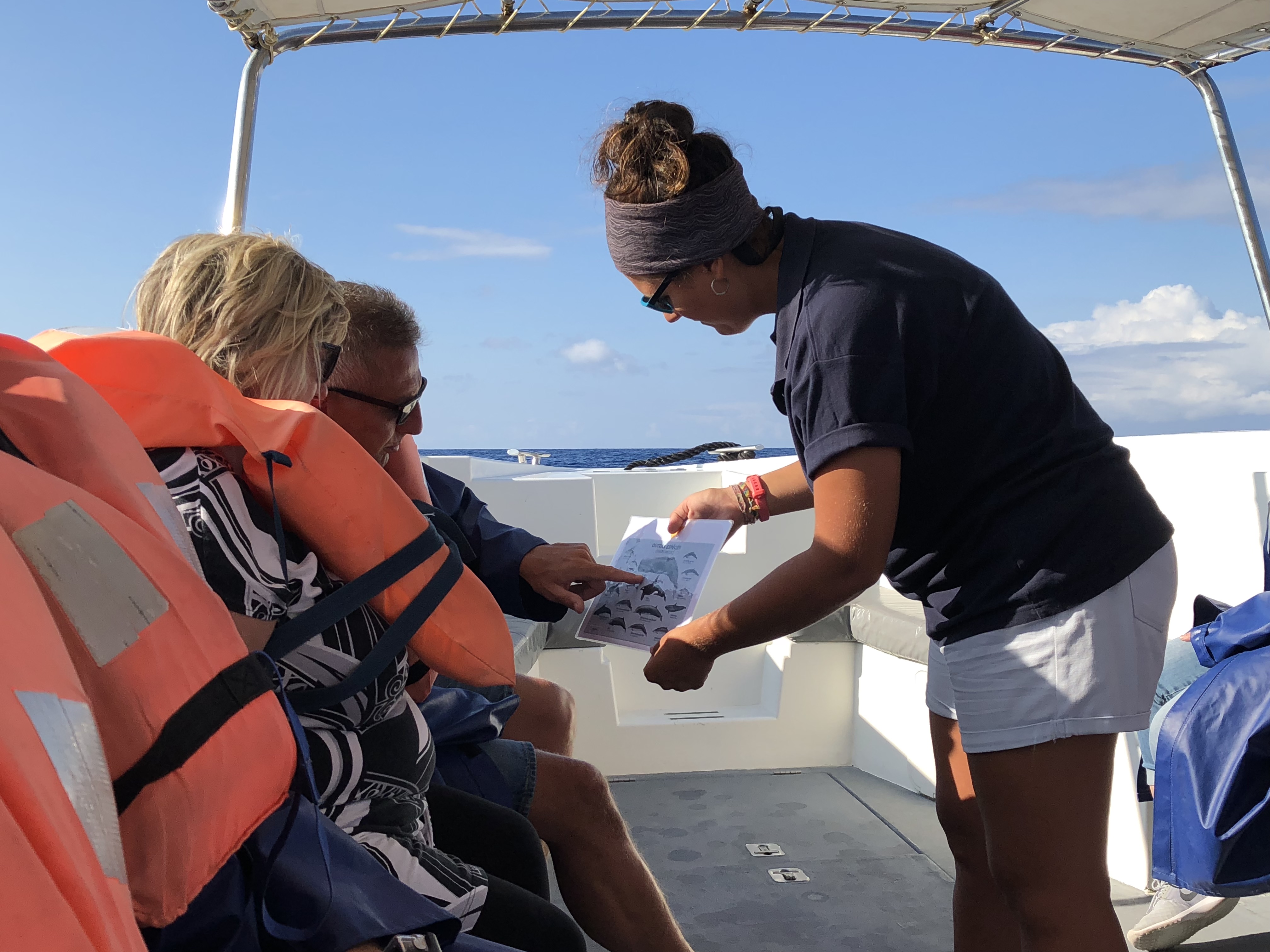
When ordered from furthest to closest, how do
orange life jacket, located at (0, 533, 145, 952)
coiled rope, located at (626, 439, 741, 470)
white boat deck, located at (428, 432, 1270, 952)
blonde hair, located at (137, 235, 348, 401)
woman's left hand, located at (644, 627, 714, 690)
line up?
coiled rope, located at (626, 439, 741, 470) < white boat deck, located at (428, 432, 1270, 952) < woman's left hand, located at (644, 627, 714, 690) < blonde hair, located at (137, 235, 348, 401) < orange life jacket, located at (0, 533, 145, 952)

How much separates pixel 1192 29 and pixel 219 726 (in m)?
4.04

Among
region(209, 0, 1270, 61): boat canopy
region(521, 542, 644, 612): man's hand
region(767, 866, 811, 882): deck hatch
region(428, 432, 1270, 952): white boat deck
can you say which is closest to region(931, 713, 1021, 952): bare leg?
region(521, 542, 644, 612): man's hand

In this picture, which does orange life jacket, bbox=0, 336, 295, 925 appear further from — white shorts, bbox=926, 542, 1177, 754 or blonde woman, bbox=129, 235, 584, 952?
white shorts, bbox=926, 542, 1177, 754

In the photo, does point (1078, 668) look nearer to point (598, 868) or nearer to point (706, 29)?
point (598, 868)

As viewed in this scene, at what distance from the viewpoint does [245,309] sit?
125 centimetres

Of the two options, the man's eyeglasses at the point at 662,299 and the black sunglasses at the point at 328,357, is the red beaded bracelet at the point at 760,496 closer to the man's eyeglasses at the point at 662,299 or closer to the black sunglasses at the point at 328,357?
the man's eyeglasses at the point at 662,299

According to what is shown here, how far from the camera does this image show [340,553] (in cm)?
111

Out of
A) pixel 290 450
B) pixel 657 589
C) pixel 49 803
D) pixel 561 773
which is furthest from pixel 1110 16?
pixel 49 803

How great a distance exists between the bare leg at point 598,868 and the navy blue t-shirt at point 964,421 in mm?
719

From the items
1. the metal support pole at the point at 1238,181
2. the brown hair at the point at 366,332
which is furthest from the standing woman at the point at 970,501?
the metal support pole at the point at 1238,181

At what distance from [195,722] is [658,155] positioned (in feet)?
3.79

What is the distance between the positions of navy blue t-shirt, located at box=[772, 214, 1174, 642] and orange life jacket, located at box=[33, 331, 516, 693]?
23.8 inches

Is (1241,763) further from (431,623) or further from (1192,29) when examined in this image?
(1192,29)

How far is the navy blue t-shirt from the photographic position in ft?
4.49
